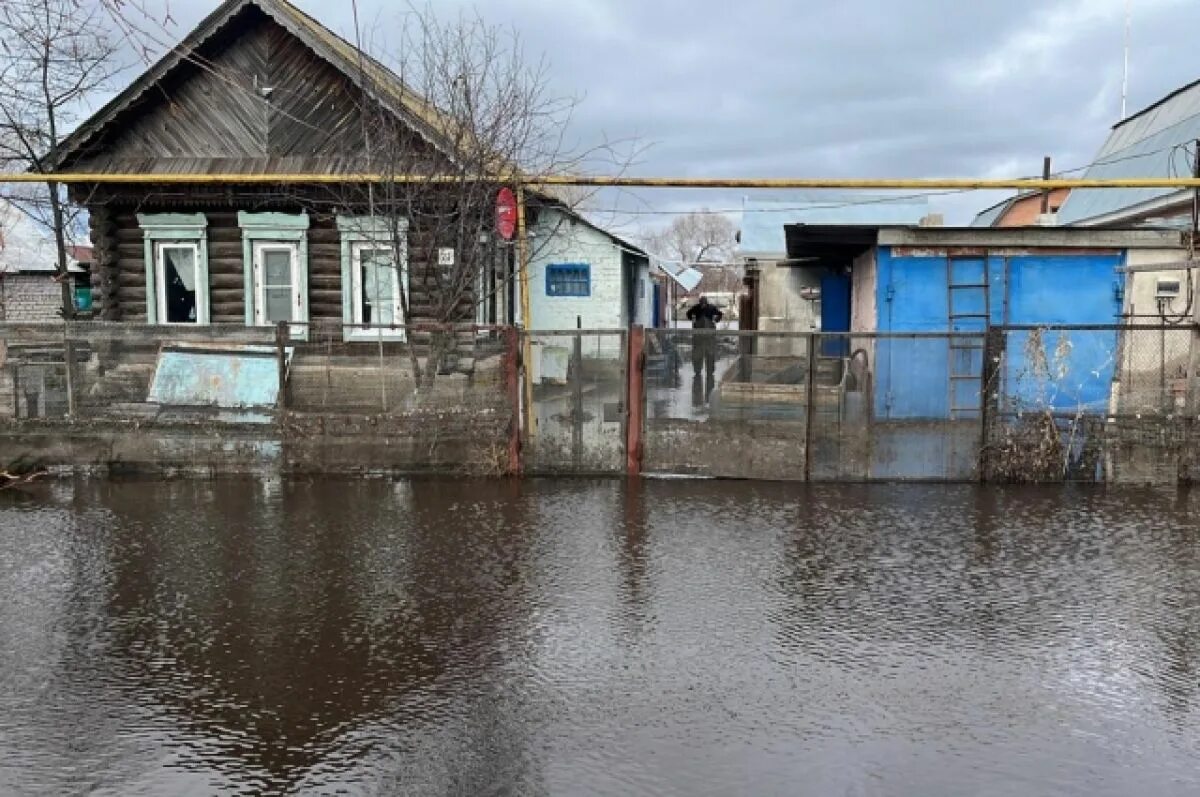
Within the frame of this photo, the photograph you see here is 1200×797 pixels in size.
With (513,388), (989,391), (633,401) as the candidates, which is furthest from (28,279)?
(989,391)

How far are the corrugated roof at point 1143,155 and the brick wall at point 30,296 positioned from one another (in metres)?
29.1

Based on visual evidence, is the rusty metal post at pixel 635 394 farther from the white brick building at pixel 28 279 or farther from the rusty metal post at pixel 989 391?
the white brick building at pixel 28 279

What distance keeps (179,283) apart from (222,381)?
690cm

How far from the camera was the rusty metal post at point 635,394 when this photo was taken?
33.8 ft

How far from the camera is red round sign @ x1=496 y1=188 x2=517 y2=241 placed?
11.9m

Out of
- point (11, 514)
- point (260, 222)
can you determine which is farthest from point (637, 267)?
point (11, 514)

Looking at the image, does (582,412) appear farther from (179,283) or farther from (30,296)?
(30,296)

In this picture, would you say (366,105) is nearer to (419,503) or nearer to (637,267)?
(419,503)

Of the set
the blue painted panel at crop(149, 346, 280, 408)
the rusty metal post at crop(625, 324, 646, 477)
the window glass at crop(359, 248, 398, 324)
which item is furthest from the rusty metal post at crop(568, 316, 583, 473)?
the window glass at crop(359, 248, 398, 324)

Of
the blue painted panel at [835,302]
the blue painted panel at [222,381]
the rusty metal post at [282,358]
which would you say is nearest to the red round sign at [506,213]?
the rusty metal post at [282,358]

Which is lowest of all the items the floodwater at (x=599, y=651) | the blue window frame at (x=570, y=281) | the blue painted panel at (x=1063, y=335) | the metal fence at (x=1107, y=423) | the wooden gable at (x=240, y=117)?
the floodwater at (x=599, y=651)

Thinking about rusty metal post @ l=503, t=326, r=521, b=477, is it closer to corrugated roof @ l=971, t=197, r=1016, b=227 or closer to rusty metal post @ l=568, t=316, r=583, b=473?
rusty metal post @ l=568, t=316, r=583, b=473

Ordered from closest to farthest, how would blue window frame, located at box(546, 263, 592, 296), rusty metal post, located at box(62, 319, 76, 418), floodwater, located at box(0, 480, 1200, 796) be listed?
floodwater, located at box(0, 480, 1200, 796)
rusty metal post, located at box(62, 319, 76, 418)
blue window frame, located at box(546, 263, 592, 296)

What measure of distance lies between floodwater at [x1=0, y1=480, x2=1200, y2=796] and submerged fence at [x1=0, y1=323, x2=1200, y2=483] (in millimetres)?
1460
